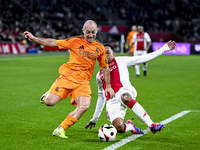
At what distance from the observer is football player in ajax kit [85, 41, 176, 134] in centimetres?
512

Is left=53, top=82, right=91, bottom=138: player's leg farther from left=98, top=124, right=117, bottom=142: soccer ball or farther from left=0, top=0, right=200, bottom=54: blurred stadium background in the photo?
left=0, top=0, right=200, bottom=54: blurred stadium background

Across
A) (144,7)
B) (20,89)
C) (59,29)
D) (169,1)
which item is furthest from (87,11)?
(20,89)

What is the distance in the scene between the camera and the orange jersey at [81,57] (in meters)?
5.23

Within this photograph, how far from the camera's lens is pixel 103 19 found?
42406 millimetres

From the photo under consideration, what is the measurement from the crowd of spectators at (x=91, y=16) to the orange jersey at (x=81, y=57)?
2557 cm

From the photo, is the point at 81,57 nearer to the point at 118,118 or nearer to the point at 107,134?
the point at 118,118

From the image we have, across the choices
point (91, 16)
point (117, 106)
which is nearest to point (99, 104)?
point (117, 106)

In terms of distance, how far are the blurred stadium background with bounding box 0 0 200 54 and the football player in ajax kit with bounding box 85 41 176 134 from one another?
2474 centimetres

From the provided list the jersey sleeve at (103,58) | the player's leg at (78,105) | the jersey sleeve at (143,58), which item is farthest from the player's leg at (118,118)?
the jersey sleeve at (143,58)

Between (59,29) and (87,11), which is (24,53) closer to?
(59,29)

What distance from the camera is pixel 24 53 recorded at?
3131cm

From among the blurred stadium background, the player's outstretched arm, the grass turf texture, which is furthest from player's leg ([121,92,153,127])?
the blurred stadium background

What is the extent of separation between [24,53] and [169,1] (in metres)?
24.0

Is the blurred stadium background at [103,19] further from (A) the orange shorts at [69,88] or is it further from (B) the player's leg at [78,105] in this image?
(B) the player's leg at [78,105]
